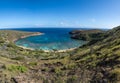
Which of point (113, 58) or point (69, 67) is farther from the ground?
point (113, 58)

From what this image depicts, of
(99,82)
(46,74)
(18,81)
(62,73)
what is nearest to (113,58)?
(99,82)

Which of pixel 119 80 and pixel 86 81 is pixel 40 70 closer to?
pixel 86 81

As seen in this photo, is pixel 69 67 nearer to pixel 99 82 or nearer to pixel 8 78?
pixel 99 82

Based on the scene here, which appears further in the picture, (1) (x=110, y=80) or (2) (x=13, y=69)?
(2) (x=13, y=69)

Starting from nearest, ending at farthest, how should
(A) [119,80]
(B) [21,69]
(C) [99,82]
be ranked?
(A) [119,80] → (C) [99,82] → (B) [21,69]

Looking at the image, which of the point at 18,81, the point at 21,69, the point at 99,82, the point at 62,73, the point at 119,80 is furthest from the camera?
the point at 21,69

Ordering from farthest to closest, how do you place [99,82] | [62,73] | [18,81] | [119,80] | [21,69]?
[21,69] → [62,73] → [18,81] → [99,82] → [119,80]

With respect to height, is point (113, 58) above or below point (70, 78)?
above

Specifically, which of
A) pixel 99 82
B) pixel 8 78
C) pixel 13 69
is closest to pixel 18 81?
pixel 8 78

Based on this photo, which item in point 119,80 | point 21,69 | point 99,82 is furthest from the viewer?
point 21,69
